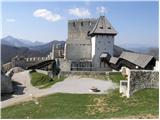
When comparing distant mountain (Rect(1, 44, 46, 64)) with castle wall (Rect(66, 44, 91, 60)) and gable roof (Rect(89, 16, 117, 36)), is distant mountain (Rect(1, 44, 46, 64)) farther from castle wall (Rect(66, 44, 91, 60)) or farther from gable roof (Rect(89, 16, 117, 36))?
gable roof (Rect(89, 16, 117, 36))

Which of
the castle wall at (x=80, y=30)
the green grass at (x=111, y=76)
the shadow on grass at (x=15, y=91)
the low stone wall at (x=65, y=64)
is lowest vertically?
the shadow on grass at (x=15, y=91)

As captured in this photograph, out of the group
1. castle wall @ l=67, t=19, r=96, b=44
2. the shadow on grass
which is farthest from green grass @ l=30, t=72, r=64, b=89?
castle wall @ l=67, t=19, r=96, b=44

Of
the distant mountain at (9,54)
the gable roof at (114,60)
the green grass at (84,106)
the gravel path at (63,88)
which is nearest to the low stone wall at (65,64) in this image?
the gable roof at (114,60)

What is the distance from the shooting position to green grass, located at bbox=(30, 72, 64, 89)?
104 feet

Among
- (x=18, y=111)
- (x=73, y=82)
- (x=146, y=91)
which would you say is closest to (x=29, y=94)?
(x=73, y=82)

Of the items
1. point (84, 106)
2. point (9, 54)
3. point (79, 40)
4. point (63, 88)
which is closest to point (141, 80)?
point (84, 106)

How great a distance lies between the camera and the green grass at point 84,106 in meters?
20.1

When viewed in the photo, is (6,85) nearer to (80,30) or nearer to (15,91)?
(15,91)

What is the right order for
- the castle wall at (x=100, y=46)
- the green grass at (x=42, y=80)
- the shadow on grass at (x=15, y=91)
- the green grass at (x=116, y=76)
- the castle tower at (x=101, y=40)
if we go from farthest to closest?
1. the castle wall at (x=100, y=46)
2. the castle tower at (x=101, y=40)
3. the green grass at (x=42, y=80)
4. the green grass at (x=116, y=76)
5. the shadow on grass at (x=15, y=91)

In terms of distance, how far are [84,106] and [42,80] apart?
11.4 metres

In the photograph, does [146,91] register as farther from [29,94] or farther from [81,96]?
[29,94]

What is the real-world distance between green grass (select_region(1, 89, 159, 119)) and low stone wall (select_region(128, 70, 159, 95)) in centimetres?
37

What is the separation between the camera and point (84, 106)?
73.8 feet

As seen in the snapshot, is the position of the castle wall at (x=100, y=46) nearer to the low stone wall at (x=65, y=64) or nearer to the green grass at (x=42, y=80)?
the low stone wall at (x=65, y=64)
